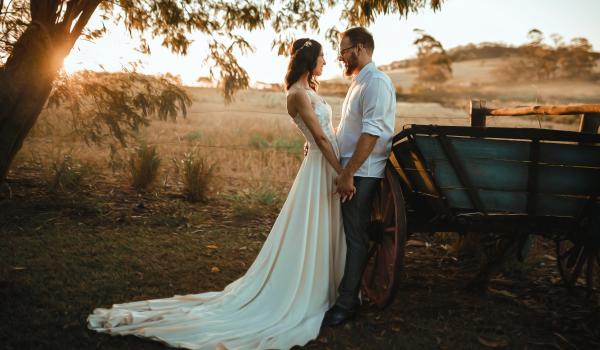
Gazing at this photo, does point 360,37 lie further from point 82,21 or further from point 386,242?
point 82,21

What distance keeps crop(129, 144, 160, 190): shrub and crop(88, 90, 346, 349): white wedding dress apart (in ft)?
13.3

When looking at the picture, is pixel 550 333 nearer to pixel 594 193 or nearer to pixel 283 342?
pixel 594 193

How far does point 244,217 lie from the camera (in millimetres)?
6402

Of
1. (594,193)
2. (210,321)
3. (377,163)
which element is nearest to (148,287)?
(210,321)

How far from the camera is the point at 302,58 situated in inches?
130

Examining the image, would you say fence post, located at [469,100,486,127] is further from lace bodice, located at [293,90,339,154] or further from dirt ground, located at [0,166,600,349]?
lace bodice, located at [293,90,339,154]

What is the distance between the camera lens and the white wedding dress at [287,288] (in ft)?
10.1

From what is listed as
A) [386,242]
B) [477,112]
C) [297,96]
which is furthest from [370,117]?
[477,112]

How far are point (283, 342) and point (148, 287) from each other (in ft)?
4.97

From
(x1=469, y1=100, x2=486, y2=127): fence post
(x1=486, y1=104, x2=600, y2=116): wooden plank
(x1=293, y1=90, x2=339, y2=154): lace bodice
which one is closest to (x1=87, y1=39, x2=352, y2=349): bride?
(x1=293, y1=90, x2=339, y2=154): lace bodice

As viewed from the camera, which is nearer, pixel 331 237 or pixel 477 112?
pixel 331 237

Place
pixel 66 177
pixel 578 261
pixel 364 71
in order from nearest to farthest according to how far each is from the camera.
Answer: pixel 364 71
pixel 578 261
pixel 66 177

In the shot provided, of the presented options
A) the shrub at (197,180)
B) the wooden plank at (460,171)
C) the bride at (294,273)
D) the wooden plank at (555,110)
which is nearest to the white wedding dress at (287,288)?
the bride at (294,273)

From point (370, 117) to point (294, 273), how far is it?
1.21 meters
